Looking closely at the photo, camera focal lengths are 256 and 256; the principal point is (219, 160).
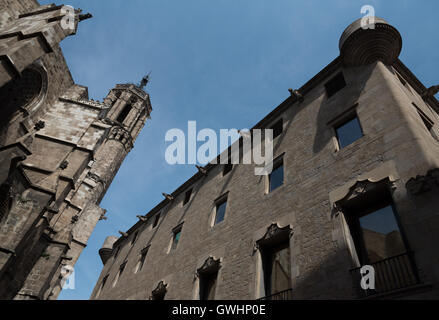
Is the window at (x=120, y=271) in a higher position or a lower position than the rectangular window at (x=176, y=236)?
lower

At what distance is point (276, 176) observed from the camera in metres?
10.8

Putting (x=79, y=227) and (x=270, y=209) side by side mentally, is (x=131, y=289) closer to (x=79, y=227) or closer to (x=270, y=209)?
(x=270, y=209)

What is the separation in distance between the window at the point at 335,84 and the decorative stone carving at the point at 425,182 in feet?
19.1

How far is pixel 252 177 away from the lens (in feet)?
39.7

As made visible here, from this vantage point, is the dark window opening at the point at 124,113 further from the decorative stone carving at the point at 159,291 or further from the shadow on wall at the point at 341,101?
the shadow on wall at the point at 341,101

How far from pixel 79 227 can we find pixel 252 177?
25651mm

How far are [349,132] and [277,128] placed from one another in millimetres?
4566

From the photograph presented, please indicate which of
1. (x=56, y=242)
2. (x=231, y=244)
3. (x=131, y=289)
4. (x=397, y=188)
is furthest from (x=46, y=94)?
(x=397, y=188)

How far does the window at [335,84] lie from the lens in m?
10.5

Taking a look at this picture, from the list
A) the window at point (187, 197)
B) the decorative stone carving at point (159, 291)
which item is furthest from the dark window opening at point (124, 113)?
the decorative stone carving at point (159, 291)

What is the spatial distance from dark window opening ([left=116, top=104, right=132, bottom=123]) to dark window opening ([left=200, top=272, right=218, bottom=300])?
35188 mm

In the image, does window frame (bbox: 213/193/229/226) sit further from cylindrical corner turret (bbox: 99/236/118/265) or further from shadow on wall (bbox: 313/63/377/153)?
cylindrical corner turret (bbox: 99/236/118/265)

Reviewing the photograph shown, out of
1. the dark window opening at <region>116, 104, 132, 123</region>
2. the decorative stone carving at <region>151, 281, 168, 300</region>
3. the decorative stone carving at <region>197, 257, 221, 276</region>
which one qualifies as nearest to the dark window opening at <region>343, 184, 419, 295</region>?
the decorative stone carving at <region>197, 257, 221, 276</region>

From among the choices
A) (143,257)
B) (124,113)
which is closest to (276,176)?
(143,257)
